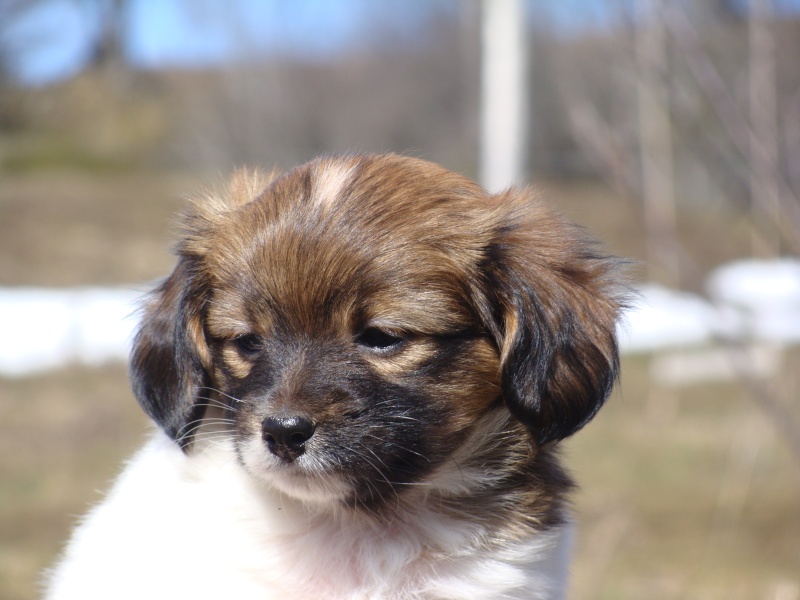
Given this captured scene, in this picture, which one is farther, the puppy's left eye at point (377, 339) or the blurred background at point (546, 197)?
the blurred background at point (546, 197)

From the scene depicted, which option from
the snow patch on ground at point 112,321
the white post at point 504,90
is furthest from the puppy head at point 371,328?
the white post at point 504,90

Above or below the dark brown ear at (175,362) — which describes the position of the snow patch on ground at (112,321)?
below

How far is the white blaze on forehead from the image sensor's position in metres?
3.02

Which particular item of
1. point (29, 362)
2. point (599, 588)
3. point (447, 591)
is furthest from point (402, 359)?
point (29, 362)

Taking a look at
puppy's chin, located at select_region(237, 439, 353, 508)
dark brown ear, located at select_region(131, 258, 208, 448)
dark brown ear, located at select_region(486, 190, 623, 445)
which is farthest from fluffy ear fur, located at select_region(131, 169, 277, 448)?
dark brown ear, located at select_region(486, 190, 623, 445)

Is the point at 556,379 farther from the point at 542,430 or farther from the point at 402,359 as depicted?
the point at 402,359

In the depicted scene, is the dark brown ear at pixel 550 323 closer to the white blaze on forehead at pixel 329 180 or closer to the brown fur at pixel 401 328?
the brown fur at pixel 401 328

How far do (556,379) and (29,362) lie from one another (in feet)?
33.2

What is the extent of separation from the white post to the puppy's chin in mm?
8459

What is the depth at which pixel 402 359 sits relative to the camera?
2.91 meters

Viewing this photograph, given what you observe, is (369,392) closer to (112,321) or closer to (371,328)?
(371,328)

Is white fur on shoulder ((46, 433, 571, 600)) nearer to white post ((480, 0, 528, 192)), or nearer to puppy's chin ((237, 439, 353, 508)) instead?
puppy's chin ((237, 439, 353, 508))

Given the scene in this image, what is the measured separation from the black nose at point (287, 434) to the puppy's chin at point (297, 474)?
0.09 ft

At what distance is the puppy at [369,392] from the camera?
2.88 metres
